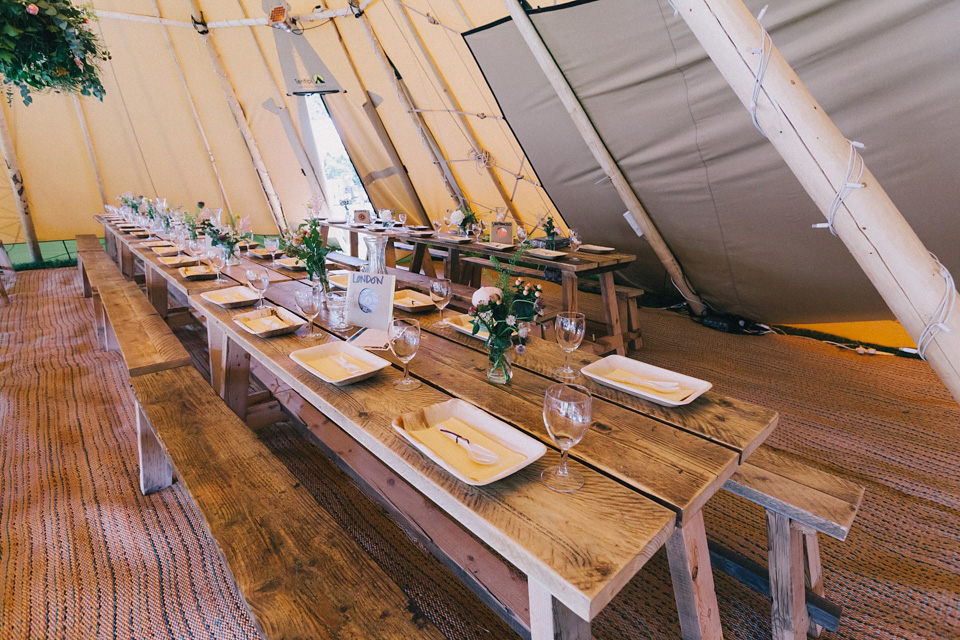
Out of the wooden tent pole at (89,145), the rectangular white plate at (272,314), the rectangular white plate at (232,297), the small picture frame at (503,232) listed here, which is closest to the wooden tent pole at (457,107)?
the small picture frame at (503,232)

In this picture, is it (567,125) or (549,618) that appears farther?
(567,125)

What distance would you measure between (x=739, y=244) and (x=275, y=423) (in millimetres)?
3215

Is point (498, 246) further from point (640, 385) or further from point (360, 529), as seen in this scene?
point (640, 385)

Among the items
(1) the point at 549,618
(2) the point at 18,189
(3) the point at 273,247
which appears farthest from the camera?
(2) the point at 18,189

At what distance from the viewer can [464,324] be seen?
1.76 m

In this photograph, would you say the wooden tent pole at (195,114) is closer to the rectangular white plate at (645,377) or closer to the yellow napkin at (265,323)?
the yellow napkin at (265,323)

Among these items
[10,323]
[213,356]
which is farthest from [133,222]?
[213,356]

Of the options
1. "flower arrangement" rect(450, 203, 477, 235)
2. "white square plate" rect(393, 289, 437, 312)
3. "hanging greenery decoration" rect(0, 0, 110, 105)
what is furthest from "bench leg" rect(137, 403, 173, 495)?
"flower arrangement" rect(450, 203, 477, 235)

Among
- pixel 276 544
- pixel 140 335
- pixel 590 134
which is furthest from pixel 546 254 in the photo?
pixel 276 544

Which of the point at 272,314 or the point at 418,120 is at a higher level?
the point at 418,120

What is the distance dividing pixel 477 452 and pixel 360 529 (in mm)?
1100

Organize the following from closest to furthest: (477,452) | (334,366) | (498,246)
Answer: (477,452)
(334,366)
(498,246)

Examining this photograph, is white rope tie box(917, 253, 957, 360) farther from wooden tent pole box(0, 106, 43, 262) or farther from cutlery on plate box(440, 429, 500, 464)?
wooden tent pole box(0, 106, 43, 262)

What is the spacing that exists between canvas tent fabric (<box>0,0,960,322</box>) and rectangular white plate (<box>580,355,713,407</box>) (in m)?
1.80
